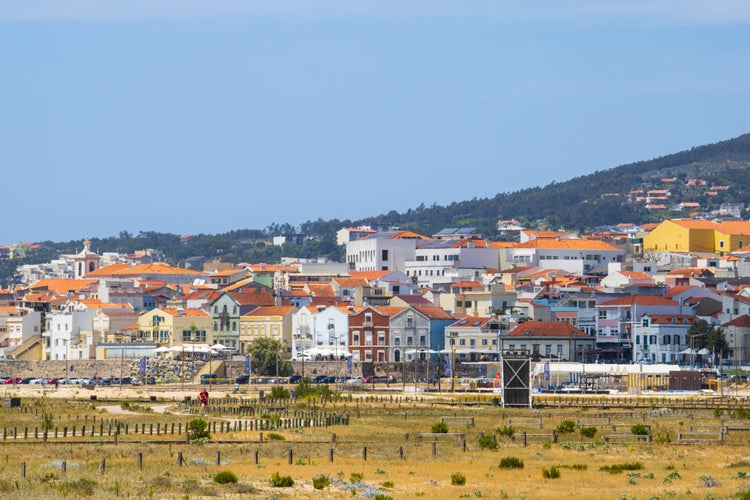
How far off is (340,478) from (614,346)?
302 ft

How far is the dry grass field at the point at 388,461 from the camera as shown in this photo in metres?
50.5

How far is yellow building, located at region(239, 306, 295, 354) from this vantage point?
5979 inches

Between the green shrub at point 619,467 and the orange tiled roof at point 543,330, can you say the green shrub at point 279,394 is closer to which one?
the orange tiled roof at point 543,330

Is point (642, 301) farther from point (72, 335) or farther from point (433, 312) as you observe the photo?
point (72, 335)

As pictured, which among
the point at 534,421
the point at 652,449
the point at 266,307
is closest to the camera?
the point at 652,449

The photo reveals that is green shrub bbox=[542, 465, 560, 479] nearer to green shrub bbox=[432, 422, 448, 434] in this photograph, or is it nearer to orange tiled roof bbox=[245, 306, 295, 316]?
green shrub bbox=[432, 422, 448, 434]

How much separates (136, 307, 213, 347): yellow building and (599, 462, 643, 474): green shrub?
313 ft

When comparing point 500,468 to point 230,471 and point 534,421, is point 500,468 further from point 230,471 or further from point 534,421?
point 534,421

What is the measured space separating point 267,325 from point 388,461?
312 feet

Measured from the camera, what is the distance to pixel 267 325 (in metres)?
153

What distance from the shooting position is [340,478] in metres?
53.4

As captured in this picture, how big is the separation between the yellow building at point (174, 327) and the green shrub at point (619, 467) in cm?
9533

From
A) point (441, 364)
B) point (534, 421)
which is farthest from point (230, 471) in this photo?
point (441, 364)

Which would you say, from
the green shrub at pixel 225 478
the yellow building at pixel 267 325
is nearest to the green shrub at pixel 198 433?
the green shrub at pixel 225 478
